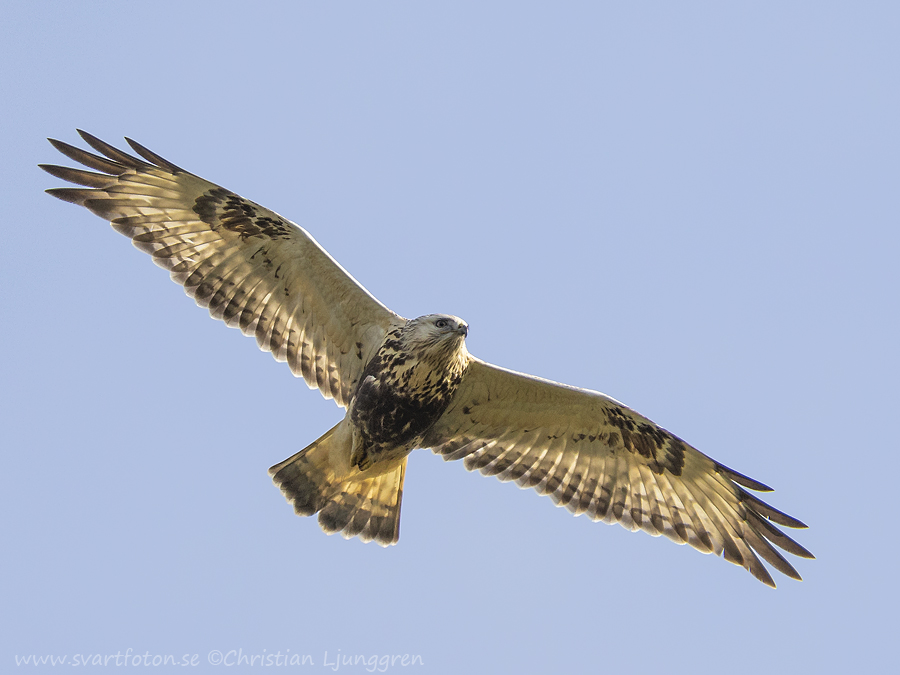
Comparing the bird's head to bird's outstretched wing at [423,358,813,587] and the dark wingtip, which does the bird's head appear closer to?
bird's outstretched wing at [423,358,813,587]

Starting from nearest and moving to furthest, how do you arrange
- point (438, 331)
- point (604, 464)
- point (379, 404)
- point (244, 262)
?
point (438, 331), point (379, 404), point (244, 262), point (604, 464)

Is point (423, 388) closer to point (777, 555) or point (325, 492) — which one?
point (325, 492)

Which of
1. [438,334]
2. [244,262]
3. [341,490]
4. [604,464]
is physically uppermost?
[244,262]

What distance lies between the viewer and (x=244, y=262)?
29.9 ft

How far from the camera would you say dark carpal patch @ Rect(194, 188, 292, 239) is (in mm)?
8883

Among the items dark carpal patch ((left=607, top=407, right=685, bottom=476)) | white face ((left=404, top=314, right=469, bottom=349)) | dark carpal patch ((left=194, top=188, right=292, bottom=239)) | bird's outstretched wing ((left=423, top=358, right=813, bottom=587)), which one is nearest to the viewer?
white face ((left=404, top=314, right=469, bottom=349))

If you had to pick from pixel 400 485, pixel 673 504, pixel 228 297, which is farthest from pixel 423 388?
pixel 673 504

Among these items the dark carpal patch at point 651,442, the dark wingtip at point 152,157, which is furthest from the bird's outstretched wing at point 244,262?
the dark carpal patch at point 651,442

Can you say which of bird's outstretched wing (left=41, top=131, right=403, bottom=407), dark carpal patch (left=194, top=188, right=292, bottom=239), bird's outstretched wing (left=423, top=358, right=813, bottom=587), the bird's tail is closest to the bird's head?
bird's outstretched wing (left=41, top=131, right=403, bottom=407)

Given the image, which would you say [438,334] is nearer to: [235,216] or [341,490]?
[341,490]

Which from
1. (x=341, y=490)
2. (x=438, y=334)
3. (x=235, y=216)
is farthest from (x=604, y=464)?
(x=235, y=216)

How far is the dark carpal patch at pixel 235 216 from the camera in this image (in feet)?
29.1

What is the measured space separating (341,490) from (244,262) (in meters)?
2.23

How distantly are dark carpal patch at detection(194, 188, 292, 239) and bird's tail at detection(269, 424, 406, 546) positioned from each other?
182 centimetres
